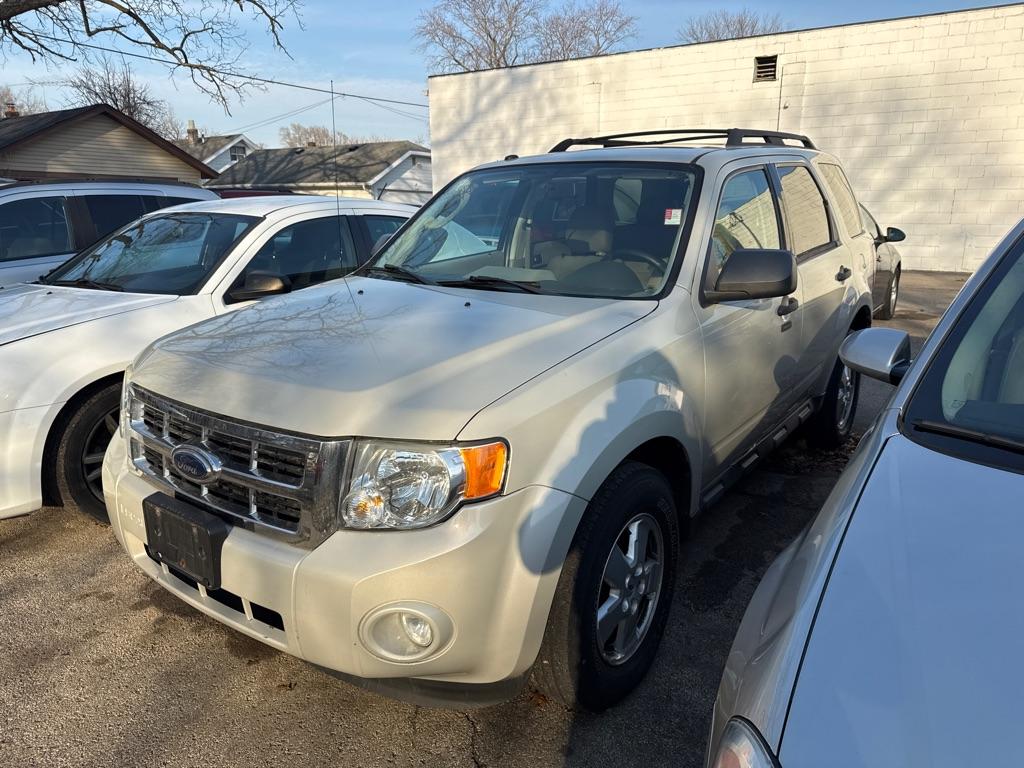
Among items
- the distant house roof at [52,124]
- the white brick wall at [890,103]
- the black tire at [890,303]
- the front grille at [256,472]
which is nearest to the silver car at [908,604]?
the front grille at [256,472]

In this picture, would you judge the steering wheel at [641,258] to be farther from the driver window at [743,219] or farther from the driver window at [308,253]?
the driver window at [308,253]

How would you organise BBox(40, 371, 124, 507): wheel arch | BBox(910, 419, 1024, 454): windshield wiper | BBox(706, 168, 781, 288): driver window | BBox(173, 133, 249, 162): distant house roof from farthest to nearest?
1. BBox(173, 133, 249, 162): distant house roof
2. BBox(40, 371, 124, 507): wheel arch
3. BBox(706, 168, 781, 288): driver window
4. BBox(910, 419, 1024, 454): windshield wiper

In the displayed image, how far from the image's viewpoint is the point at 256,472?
2115 mm

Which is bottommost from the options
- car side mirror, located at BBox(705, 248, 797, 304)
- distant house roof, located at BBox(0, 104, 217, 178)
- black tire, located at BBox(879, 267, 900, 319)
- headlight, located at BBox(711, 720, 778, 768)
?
black tire, located at BBox(879, 267, 900, 319)

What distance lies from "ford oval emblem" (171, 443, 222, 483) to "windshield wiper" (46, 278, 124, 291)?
2516 millimetres

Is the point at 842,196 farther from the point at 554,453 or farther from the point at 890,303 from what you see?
the point at 890,303

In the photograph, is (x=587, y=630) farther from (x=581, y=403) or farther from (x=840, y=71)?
(x=840, y=71)

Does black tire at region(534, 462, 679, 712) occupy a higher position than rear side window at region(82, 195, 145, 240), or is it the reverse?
rear side window at region(82, 195, 145, 240)

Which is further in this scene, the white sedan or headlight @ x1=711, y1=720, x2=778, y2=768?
the white sedan

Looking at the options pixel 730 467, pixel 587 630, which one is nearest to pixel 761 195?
pixel 730 467

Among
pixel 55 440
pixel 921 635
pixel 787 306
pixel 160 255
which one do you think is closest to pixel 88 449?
pixel 55 440

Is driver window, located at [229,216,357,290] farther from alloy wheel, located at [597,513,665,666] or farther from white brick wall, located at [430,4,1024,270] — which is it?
white brick wall, located at [430,4,1024,270]

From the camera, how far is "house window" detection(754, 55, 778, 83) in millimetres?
17562

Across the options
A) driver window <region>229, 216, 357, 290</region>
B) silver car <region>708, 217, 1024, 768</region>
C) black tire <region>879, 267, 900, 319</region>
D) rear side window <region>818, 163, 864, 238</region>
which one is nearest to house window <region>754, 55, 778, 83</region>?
black tire <region>879, 267, 900, 319</region>
